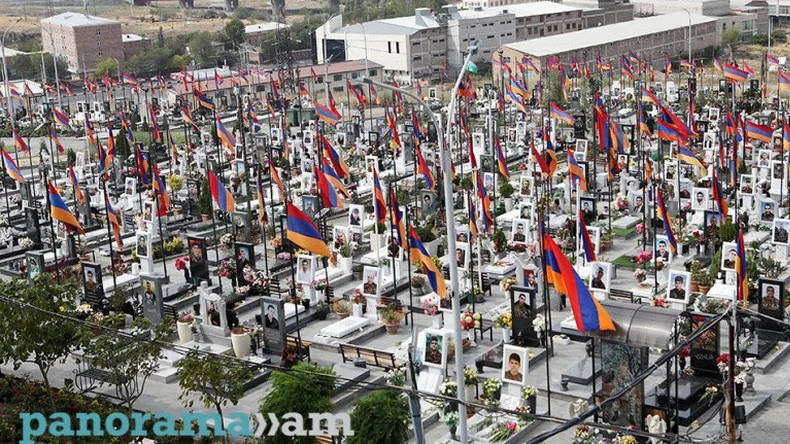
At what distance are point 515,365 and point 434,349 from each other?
2250mm

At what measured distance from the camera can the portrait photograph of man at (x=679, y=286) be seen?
108 ft

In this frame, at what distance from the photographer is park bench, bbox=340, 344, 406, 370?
30067 mm

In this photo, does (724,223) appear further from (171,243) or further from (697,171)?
(171,243)

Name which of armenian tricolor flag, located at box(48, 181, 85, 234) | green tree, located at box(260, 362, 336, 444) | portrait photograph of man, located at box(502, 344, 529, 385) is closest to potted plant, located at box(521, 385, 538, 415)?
portrait photograph of man, located at box(502, 344, 529, 385)

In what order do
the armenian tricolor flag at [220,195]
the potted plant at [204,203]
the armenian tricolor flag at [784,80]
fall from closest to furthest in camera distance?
the armenian tricolor flag at [220,195] < the potted plant at [204,203] < the armenian tricolor flag at [784,80]

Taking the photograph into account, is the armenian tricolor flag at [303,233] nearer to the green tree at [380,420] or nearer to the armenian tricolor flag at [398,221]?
the armenian tricolor flag at [398,221]

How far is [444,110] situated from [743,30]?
4703cm

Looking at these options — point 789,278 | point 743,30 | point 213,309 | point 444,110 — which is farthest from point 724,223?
point 743,30

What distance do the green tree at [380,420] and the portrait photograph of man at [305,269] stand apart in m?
14.3

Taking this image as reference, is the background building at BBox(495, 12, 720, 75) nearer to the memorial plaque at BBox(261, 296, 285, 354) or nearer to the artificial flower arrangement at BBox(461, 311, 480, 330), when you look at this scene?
the artificial flower arrangement at BBox(461, 311, 480, 330)

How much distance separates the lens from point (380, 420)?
71.9 ft

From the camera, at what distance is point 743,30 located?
382 ft

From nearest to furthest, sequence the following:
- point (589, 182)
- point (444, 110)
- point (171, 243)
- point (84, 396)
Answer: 1. point (84, 396)
2. point (171, 243)
3. point (589, 182)
4. point (444, 110)

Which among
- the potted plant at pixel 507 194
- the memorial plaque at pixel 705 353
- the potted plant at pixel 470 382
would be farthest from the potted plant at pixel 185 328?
the potted plant at pixel 507 194
